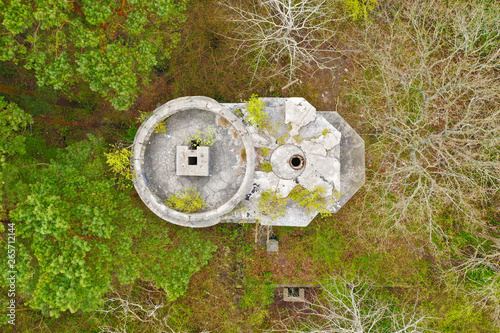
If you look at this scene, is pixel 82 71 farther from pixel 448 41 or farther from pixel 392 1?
pixel 448 41

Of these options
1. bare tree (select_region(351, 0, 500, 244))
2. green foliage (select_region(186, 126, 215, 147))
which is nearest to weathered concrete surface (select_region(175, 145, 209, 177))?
green foliage (select_region(186, 126, 215, 147))

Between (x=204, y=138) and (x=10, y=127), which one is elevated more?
(x=10, y=127)

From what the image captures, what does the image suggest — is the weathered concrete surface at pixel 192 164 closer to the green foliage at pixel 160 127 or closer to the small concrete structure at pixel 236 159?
the small concrete structure at pixel 236 159

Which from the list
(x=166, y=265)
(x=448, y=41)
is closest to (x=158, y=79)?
(x=166, y=265)

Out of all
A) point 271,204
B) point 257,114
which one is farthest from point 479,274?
point 257,114

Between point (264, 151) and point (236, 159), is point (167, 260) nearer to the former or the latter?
point (236, 159)
